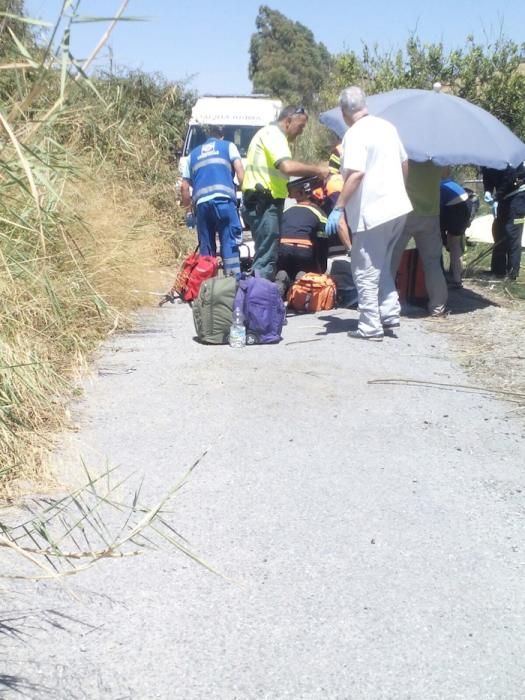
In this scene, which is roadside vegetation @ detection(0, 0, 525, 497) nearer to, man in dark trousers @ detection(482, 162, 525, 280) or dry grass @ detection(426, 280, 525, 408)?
dry grass @ detection(426, 280, 525, 408)

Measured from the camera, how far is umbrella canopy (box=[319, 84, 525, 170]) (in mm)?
7934

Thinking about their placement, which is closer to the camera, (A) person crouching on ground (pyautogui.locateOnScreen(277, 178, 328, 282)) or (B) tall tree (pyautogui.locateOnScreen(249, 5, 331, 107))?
(A) person crouching on ground (pyautogui.locateOnScreen(277, 178, 328, 282))

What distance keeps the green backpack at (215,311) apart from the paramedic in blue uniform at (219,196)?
145cm

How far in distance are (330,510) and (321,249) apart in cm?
557

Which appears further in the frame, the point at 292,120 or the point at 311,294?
the point at 311,294

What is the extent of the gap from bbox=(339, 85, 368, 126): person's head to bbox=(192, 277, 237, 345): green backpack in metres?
1.59

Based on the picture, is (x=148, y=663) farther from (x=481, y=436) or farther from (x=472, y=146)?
(x=472, y=146)

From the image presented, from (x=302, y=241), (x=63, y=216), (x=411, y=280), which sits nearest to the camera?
(x=63, y=216)

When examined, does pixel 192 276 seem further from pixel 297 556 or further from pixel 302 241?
pixel 297 556

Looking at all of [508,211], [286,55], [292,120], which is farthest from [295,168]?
[286,55]

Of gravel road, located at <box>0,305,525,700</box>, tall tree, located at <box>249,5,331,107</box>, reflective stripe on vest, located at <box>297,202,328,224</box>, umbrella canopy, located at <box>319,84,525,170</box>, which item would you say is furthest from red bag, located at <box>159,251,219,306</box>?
tall tree, located at <box>249,5,331,107</box>

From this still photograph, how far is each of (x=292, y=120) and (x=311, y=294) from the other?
1.60 meters

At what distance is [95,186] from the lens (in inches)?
366

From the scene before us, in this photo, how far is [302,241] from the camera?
930 centimetres
